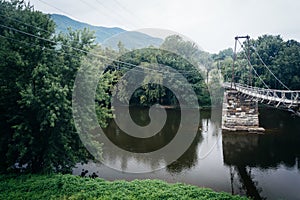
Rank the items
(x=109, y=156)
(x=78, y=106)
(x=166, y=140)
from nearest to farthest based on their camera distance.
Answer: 1. (x=78, y=106)
2. (x=109, y=156)
3. (x=166, y=140)

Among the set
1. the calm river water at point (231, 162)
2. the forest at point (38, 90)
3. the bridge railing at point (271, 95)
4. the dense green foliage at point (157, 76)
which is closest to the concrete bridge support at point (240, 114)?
the bridge railing at point (271, 95)

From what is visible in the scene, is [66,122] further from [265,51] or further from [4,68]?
[265,51]

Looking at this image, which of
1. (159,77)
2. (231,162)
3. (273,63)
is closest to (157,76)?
(159,77)

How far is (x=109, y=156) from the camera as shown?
12.8 metres

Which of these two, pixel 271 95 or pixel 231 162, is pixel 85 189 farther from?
pixel 271 95

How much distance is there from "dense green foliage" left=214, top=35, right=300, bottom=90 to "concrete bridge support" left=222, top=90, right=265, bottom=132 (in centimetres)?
761

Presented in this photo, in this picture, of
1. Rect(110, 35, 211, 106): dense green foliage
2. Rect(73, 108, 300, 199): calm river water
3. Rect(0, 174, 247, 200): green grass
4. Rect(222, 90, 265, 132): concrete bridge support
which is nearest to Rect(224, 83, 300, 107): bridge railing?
Rect(222, 90, 265, 132): concrete bridge support

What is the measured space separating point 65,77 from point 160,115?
16.3m

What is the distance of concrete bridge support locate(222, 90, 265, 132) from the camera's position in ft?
62.7

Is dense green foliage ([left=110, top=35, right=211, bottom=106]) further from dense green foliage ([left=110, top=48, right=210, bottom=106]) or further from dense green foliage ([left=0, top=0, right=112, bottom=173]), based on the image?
dense green foliage ([left=0, top=0, right=112, bottom=173])

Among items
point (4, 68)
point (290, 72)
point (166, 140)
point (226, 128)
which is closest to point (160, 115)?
point (226, 128)

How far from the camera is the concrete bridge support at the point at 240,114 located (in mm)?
19097

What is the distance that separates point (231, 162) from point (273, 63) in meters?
21.6

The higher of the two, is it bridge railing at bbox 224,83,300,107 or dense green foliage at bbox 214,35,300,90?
dense green foliage at bbox 214,35,300,90
